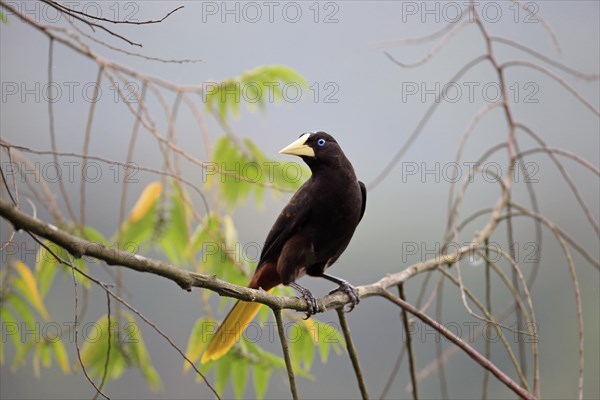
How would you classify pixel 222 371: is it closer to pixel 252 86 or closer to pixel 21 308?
pixel 21 308

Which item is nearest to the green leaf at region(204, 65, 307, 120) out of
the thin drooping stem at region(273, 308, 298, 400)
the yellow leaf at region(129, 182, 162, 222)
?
the yellow leaf at region(129, 182, 162, 222)

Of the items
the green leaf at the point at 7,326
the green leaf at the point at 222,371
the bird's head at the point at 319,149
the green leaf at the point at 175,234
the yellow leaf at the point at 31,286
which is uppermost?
the bird's head at the point at 319,149

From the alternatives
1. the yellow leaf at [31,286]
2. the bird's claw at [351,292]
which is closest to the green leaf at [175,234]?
the yellow leaf at [31,286]

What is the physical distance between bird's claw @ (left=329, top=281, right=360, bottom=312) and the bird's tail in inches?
10.3

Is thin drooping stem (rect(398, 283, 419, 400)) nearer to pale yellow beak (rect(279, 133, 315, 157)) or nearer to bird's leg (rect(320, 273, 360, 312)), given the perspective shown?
bird's leg (rect(320, 273, 360, 312))

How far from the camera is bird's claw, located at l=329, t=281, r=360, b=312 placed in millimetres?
2070

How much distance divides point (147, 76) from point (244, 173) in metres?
0.53

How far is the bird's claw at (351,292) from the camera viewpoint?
2.07 metres

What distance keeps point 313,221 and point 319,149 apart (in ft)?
0.68

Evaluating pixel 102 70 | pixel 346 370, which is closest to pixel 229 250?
pixel 102 70

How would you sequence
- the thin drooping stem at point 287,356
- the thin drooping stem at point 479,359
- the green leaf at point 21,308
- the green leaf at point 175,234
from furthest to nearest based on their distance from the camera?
the green leaf at point 175,234 → the green leaf at point 21,308 → the thin drooping stem at point 479,359 → the thin drooping stem at point 287,356

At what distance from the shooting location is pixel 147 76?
193 centimetres

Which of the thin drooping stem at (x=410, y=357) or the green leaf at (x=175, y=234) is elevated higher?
the green leaf at (x=175, y=234)

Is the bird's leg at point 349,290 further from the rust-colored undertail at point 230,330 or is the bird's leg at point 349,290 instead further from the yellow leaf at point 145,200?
the yellow leaf at point 145,200
